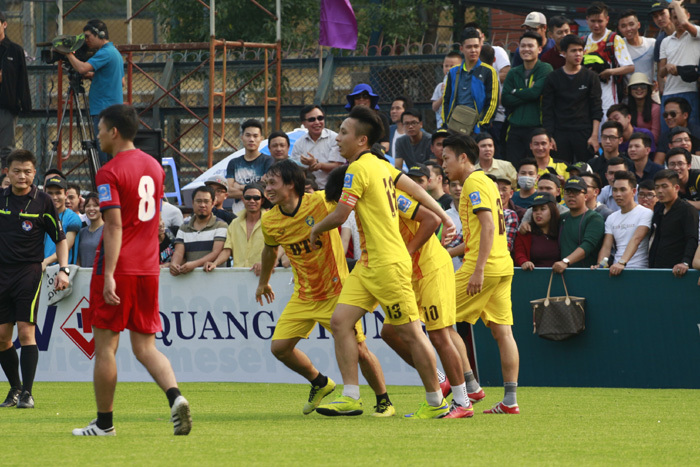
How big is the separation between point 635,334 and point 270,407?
163 inches

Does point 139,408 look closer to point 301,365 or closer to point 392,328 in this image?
point 301,365

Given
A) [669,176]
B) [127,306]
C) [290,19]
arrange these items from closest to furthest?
1. [127,306]
2. [669,176]
3. [290,19]

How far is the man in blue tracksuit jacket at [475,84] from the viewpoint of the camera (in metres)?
14.1

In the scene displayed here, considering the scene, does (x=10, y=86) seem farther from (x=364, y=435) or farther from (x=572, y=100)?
(x=364, y=435)

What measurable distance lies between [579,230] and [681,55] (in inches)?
151

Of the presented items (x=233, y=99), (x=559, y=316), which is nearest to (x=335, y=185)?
(x=559, y=316)

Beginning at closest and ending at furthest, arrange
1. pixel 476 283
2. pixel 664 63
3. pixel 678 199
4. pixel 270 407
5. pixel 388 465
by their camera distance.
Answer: pixel 388 465 → pixel 476 283 → pixel 270 407 → pixel 678 199 → pixel 664 63

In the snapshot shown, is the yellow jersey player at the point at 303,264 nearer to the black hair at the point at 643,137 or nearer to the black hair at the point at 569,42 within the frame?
the black hair at the point at 643,137

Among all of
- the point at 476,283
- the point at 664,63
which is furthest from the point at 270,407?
the point at 664,63

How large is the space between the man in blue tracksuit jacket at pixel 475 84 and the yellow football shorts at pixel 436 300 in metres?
6.60

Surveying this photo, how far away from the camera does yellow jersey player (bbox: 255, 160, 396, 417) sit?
802cm

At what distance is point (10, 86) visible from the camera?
46.6 ft

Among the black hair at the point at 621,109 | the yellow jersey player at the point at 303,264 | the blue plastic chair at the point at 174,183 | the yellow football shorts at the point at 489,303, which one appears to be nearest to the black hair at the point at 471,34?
the black hair at the point at 621,109

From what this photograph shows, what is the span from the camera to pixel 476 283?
26.1 feet
